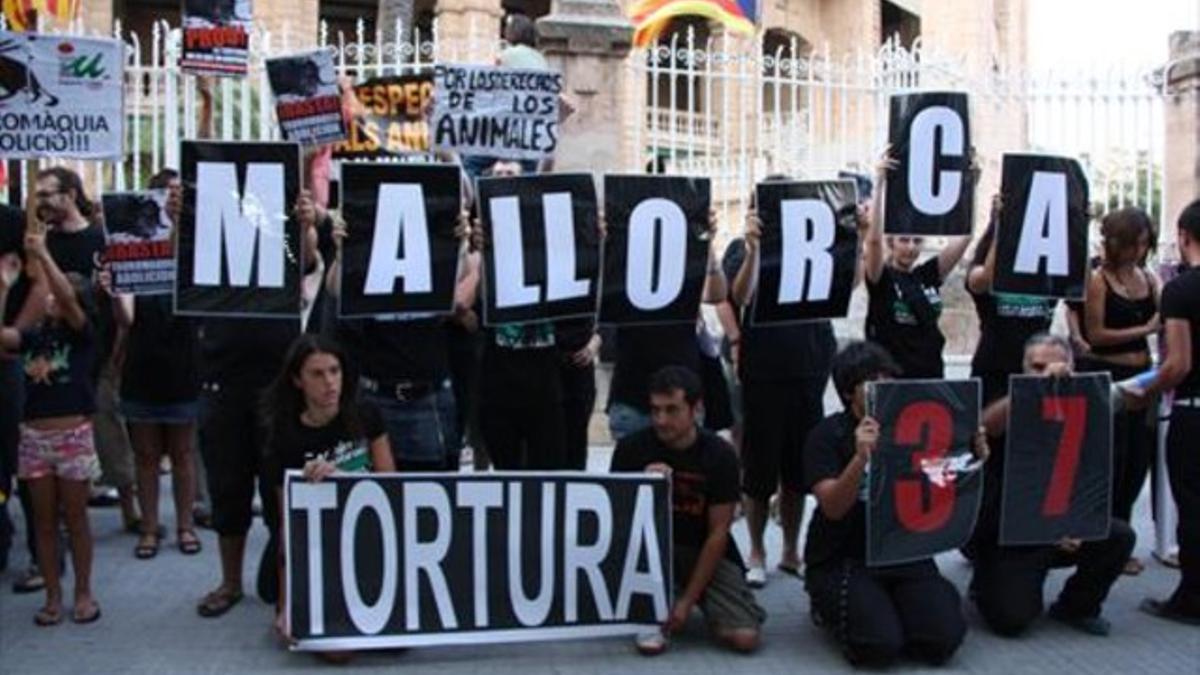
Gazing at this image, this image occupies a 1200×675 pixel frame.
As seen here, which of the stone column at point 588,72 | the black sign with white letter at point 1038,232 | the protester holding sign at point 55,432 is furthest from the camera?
the stone column at point 588,72

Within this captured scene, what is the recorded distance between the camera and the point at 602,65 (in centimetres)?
1020

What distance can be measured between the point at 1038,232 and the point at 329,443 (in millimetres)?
3493

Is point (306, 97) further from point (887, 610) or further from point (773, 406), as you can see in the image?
point (887, 610)

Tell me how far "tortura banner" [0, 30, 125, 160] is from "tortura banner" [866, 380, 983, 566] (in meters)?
3.83

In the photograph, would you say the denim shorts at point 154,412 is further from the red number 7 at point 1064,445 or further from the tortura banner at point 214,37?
the red number 7 at point 1064,445

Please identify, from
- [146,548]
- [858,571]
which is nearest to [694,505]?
[858,571]

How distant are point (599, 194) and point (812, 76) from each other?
708 cm

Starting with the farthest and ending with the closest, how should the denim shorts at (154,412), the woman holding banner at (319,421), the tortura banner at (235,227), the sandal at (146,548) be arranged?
the denim shorts at (154,412), the sandal at (146,548), the tortura banner at (235,227), the woman holding banner at (319,421)

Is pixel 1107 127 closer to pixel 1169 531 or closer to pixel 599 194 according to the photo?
pixel 1169 531

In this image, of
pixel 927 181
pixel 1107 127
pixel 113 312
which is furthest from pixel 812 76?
pixel 113 312

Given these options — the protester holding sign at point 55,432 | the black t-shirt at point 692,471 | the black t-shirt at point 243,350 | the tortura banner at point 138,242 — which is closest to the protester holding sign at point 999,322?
the black t-shirt at point 692,471

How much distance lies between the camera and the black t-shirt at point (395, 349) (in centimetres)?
632

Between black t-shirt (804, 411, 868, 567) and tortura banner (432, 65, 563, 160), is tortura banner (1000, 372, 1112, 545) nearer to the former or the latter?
black t-shirt (804, 411, 868, 567)

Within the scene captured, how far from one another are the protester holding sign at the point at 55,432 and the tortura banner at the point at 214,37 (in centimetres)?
187
